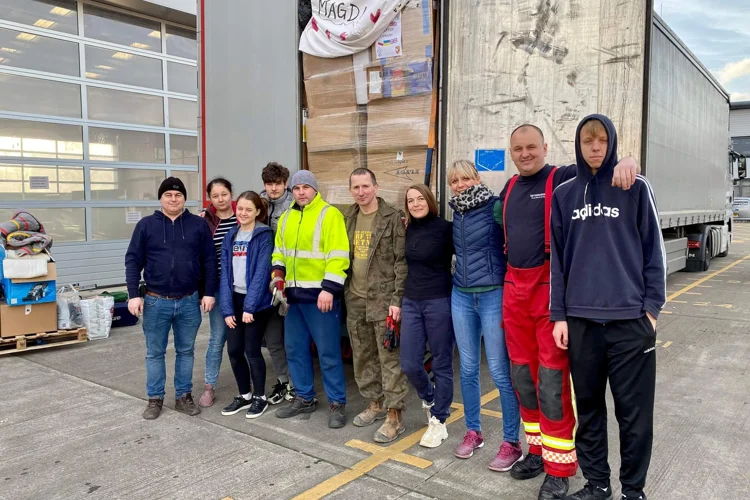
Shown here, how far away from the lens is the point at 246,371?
4.50m

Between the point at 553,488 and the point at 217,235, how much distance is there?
309 cm

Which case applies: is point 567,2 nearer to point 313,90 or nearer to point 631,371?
point 313,90

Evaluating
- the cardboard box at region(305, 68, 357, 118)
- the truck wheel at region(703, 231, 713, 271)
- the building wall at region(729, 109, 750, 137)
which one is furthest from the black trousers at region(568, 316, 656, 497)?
the building wall at region(729, 109, 750, 137)

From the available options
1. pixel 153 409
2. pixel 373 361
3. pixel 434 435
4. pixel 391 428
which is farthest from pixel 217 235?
pixel 434 435

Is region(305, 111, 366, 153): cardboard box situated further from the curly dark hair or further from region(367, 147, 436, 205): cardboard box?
the curly dark hair

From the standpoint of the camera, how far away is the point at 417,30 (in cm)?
432

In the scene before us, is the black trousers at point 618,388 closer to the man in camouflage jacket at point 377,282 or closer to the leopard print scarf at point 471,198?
the leopard print scarf at point 471,198

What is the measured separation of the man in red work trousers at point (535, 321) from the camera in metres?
2.95

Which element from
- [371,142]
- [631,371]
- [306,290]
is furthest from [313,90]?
[631,371]

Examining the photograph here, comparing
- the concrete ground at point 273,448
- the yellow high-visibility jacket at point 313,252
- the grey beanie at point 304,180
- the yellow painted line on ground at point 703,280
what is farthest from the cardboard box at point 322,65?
the yellow painted line on ground at point 703,280

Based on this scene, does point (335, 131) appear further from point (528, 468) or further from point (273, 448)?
point (528, 468)

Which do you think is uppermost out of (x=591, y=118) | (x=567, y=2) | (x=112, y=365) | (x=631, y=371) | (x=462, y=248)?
(x=567, y=2)

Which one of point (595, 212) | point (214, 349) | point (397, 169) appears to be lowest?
point (214, 349)

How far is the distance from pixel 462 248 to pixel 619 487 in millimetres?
1552
